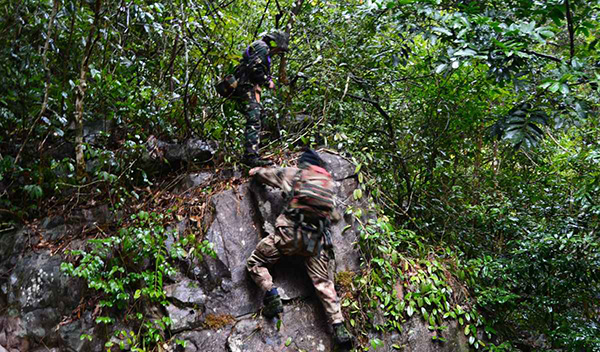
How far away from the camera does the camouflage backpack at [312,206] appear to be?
14.4 feet

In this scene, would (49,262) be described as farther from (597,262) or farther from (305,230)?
(597,262)

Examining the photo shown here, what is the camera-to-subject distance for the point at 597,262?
4.43 metres

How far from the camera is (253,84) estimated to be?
5602mm

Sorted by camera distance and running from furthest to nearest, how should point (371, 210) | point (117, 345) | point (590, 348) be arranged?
point (371, 210) < point (117, 345) < point (590, 348)

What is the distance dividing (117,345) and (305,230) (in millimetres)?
2494

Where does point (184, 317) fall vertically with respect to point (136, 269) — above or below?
below

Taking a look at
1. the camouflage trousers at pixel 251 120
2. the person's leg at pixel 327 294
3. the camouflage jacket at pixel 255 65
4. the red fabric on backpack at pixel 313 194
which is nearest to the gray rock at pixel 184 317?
the person's leg at pixel 327 294

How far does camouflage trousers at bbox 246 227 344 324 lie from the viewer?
440 cm

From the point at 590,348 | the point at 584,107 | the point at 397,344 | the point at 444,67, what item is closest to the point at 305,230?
the point at 397,344

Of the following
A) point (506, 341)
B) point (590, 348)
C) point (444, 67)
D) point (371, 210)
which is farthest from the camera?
point (371, 210)

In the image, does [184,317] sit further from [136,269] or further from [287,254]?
[287,254]

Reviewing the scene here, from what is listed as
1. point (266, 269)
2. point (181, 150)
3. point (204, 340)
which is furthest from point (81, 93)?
point (204, 340)

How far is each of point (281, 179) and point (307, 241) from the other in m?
0.86

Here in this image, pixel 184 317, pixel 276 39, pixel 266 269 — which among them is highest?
pixel 276 39
